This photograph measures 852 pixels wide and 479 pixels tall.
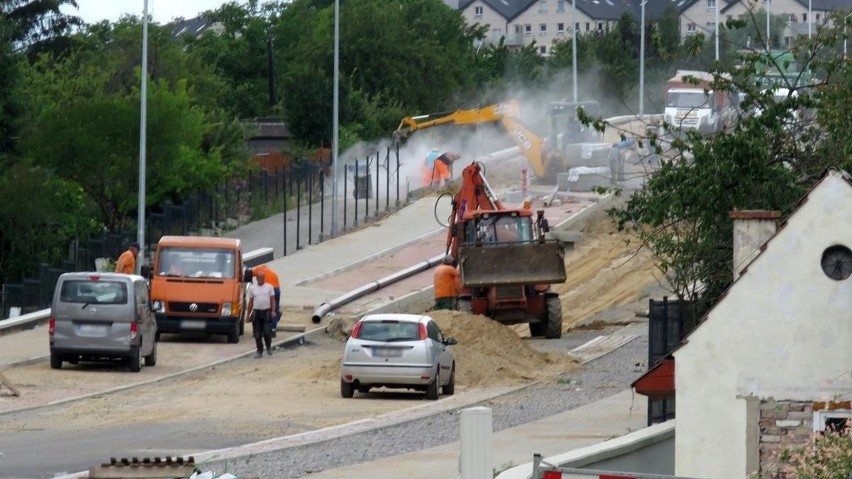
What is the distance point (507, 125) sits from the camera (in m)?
55.8

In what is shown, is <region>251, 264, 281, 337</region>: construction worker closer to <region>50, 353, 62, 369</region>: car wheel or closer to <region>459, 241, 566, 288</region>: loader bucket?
<region>459, 241, 566, 288</region>: loader bucket

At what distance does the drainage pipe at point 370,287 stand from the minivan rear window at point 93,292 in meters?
8.23

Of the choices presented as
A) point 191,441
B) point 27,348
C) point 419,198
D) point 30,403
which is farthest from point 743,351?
point 419,198

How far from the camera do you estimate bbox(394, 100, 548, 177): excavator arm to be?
184 ft

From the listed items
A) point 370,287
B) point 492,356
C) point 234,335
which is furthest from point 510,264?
point 370,287

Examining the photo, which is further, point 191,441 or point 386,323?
point 386,323

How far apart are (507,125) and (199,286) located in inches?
941

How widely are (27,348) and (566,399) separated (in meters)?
11.3

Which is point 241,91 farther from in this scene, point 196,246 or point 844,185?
point 844,185

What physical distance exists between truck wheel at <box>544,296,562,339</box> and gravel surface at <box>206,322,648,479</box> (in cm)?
129

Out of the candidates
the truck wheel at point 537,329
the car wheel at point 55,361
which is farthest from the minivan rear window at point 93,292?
the truck wheel at point 537,329

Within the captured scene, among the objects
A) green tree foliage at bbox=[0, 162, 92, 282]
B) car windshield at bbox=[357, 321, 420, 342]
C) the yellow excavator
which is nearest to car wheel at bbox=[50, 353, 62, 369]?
car windshield at bbox=[357, 321, 420, 342]

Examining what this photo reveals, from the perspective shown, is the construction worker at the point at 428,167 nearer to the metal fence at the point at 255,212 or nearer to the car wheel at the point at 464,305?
the metal fence at the point at 255,212

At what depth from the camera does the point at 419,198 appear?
55344 mm
